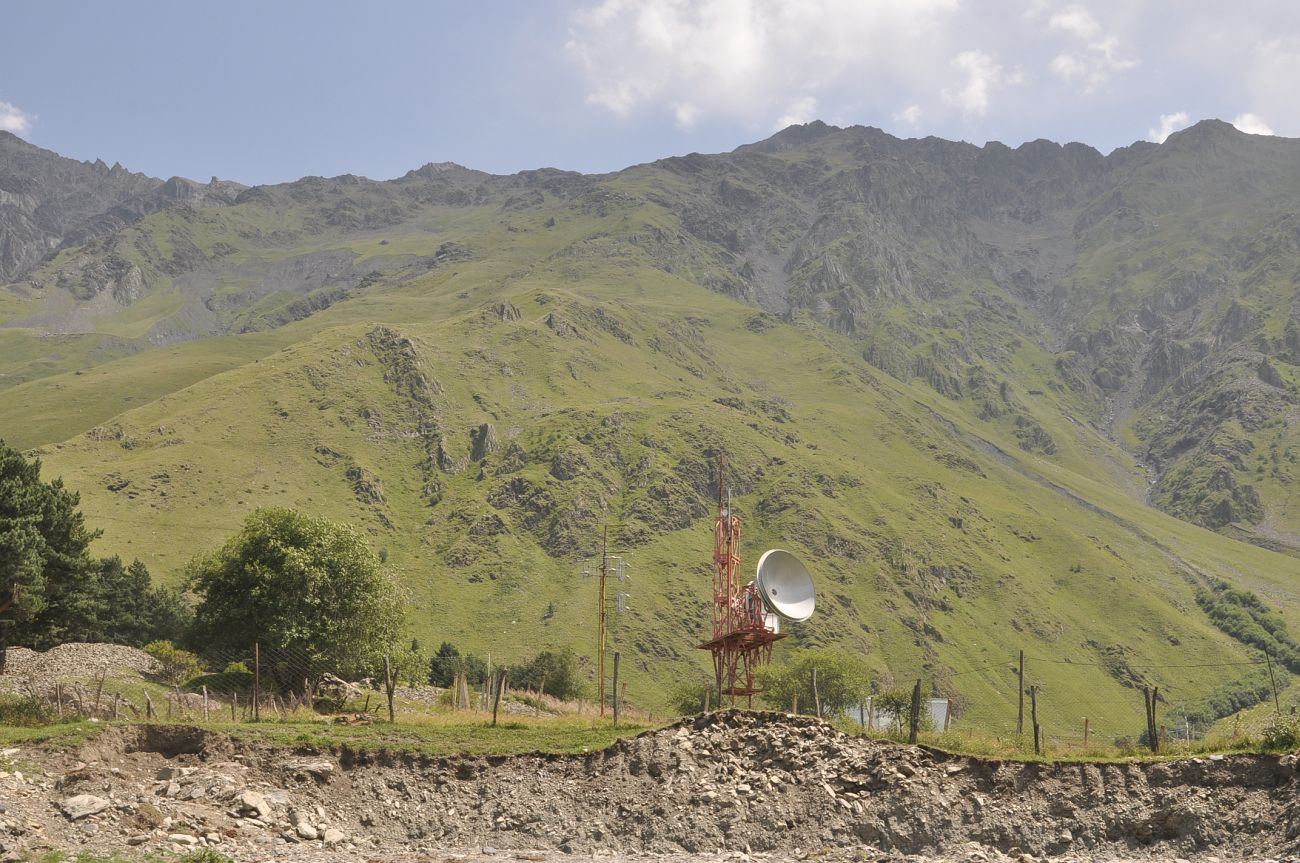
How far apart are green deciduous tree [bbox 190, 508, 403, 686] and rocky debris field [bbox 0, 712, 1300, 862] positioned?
2567cm

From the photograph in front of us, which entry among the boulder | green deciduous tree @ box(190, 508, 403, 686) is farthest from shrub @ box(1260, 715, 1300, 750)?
green deciduous tree @ box(190, 508, 403, 686)

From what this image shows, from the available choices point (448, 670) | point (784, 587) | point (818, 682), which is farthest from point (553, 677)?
point (784, 587)

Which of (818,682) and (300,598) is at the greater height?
(300,598)

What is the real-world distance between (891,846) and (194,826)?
2390 centimetres

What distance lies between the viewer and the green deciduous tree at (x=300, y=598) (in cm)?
6625

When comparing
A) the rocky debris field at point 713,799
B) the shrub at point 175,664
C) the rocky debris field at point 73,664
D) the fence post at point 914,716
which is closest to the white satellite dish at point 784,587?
the rocky debris field at point 713,799

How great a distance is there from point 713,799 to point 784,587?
Result: 20.4 metres

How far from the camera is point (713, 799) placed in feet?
134

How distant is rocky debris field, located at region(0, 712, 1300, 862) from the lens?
37000 mm

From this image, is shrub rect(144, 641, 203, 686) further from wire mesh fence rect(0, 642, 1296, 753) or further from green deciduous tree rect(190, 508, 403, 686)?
green deciduous tree rect(190, 508, 403, 686)

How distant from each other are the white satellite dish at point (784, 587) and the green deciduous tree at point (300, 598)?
2616 cm

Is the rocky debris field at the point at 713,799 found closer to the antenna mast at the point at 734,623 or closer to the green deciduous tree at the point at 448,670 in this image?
the antenna mast at the point at 734,623

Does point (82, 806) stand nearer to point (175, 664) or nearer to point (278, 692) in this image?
point (278, 692)

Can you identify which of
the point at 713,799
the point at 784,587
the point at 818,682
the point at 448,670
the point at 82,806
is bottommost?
the point at 818,682
